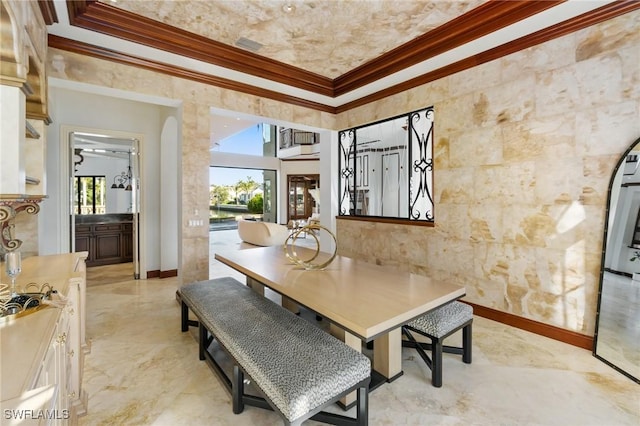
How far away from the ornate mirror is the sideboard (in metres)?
3.42

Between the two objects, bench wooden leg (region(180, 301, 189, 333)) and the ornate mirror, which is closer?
the ornate mirror

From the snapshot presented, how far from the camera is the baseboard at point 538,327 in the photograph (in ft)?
8.38

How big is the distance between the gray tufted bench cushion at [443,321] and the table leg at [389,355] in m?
0.16

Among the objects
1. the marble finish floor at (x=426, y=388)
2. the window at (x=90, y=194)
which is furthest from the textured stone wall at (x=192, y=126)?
the window at (x=90, y=194)

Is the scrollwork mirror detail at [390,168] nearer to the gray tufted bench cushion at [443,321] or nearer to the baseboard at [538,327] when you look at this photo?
the baseboard at [538,327]

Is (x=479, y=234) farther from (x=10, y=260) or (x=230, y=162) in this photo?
(x=230, y=162)

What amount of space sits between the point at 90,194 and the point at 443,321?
277 inches

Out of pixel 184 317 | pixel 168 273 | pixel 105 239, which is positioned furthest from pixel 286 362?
pixel 105 239

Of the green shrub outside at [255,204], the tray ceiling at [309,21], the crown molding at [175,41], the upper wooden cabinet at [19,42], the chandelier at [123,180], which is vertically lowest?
the green shrub outside at [255,204]

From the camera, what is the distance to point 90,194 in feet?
19.8

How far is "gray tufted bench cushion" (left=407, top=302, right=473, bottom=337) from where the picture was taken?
204cm

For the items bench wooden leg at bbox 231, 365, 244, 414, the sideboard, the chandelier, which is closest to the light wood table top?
bench wooden leg at bbox 231, 365, 244, 414

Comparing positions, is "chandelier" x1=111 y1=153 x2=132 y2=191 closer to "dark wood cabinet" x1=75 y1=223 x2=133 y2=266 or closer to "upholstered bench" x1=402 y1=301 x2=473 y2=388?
"dark wood cabinet" x1=75 y1=223 x2=133 y2=266

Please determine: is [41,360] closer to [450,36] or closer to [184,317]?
[184,317]
